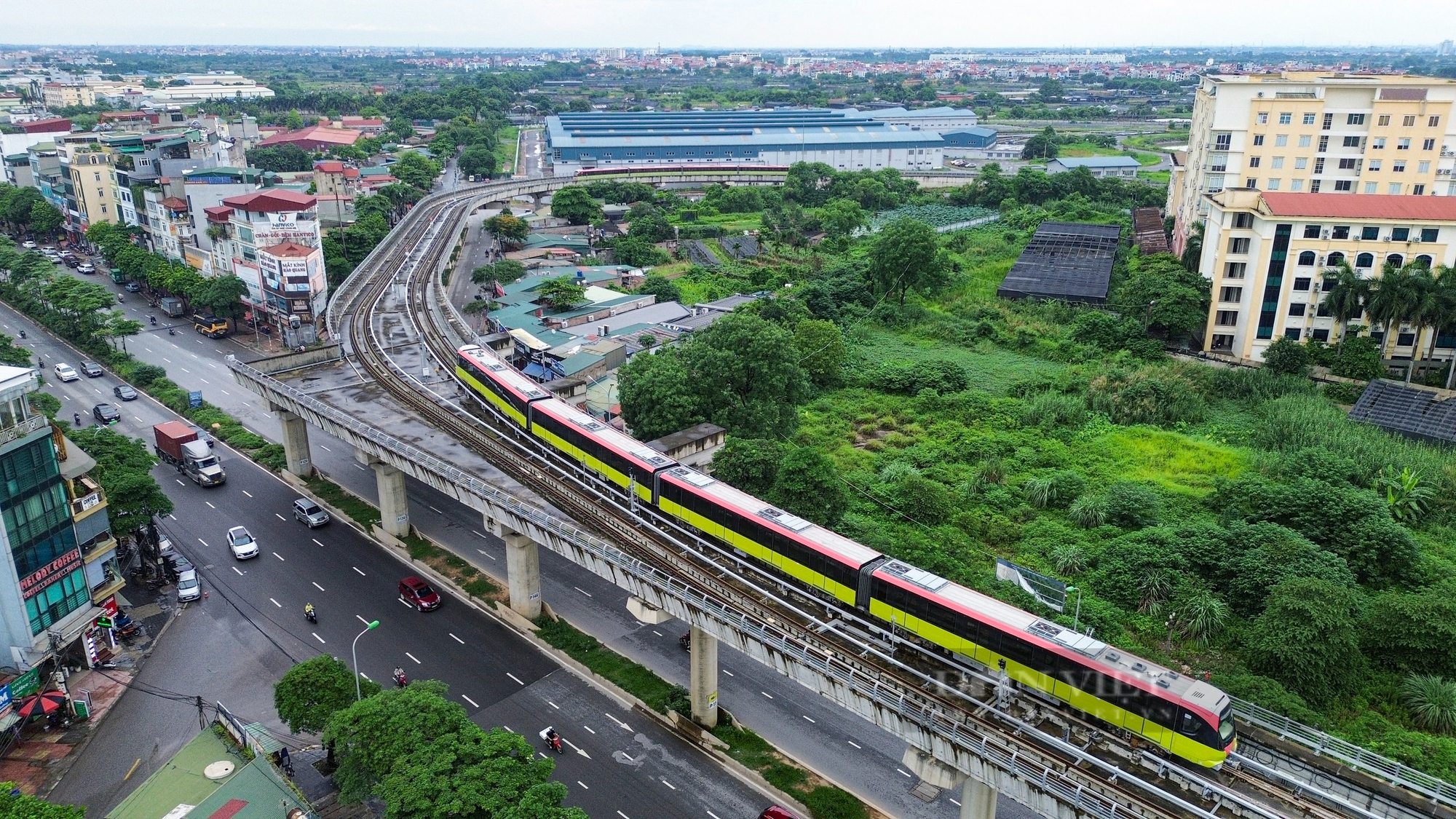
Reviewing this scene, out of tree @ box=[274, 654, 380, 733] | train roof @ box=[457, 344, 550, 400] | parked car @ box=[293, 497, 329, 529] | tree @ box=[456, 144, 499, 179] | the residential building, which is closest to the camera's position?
tree @ box=[274, 654, 380, 733]

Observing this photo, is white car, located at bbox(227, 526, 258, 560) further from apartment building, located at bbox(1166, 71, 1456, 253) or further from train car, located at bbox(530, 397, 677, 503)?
apartment building, located at bbox(1166, 71, 1456, 253)

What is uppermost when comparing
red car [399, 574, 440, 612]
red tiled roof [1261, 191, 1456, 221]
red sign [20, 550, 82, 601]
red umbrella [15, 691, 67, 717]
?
red tiled roof [1261, 191, 1456, 221]

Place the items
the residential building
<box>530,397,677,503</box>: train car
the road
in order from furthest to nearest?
the residential building → <box>530,397,677,503</box>: train car → the road

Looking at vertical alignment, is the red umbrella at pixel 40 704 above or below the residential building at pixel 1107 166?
below

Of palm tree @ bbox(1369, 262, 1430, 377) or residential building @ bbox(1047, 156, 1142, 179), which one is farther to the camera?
residential building @ bbox(1047, 156, 1142, 179)

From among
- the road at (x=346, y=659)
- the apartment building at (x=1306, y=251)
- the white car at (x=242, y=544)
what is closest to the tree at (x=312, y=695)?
the road at (x=346, y=659)

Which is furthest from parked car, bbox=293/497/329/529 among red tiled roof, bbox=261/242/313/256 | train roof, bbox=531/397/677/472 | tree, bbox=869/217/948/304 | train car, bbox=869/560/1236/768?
tree, bbox=869/217/948/304

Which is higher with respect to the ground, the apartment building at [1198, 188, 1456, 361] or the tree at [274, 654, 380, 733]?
the apartment building at [1198, 188, 1456, 361]

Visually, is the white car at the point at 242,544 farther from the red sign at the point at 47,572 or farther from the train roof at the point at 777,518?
the train roof at the point at 777,518
